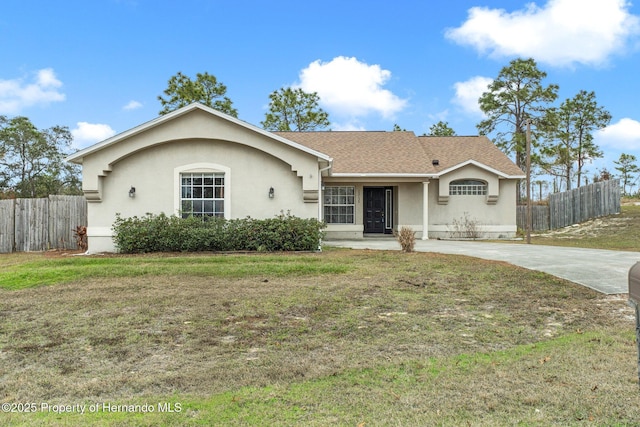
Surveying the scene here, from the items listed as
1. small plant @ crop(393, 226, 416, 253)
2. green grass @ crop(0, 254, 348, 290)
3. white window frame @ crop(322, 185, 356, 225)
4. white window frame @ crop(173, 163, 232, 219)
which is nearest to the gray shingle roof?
white window frame @ crop(322, 185, 356, 225)

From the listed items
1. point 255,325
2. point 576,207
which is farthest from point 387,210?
point 255,325

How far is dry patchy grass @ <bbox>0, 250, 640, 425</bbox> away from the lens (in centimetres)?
310

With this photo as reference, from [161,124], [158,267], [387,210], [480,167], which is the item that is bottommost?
[158,267]

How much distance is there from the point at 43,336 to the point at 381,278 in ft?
18.6

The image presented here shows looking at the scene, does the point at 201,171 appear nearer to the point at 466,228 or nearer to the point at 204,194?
the point at 204,194

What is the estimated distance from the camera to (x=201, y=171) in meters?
13.7

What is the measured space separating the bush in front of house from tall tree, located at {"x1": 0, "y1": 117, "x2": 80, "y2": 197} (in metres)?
18.8

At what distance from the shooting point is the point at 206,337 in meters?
4.99

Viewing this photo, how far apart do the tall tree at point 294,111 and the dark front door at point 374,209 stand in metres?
16.8

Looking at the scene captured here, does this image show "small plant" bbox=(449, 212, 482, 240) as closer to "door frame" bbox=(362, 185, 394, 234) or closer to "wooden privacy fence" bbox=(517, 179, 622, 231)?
"door frame" bbox=(362, 185, 394, 234)

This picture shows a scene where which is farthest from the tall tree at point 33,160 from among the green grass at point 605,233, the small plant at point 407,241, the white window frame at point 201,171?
the green grass at point 605,233

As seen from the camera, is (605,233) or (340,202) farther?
(605,233)

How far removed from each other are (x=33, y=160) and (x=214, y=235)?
22.0 meters

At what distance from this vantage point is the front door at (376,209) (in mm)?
19641
